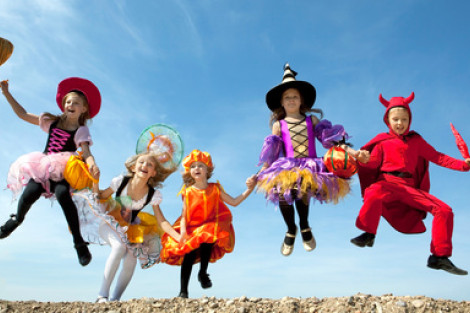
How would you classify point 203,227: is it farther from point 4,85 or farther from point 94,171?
point 4,85

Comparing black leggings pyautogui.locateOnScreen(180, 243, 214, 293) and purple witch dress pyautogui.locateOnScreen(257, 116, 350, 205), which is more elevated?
purple witch dress pyautogui.locateOnScreen(257, 116, 350, 205)

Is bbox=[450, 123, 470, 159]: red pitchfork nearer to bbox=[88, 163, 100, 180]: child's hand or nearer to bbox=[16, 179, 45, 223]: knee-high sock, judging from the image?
bbox=[88, 163, 100, 180]: child's hand

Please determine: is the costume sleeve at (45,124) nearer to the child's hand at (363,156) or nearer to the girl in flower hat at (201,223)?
the girl in flower hat at (201,223)

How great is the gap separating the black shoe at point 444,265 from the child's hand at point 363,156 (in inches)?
54.4

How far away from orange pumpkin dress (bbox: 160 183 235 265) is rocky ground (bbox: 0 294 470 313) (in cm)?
68

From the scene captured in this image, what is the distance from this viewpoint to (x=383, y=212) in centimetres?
607

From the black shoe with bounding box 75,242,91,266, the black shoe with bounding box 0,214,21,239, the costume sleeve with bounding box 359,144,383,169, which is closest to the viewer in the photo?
the black shoe with bounding box 75,242,91,266

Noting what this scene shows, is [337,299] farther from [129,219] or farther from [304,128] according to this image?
[129,219]

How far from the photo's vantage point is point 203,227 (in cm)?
578

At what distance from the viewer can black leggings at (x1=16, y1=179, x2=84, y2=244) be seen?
5.70 meters

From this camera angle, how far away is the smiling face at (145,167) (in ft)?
20.0

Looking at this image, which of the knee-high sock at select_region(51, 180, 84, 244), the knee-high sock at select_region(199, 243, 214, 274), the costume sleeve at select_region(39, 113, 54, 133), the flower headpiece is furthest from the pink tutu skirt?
the knee-high sock at select_region(199, 243, 214, 274)

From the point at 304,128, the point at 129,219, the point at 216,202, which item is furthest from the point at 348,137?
the point at 129,219

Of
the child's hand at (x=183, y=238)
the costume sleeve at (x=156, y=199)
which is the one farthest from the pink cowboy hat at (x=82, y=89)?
the child's hand at (x=183, y=238)
